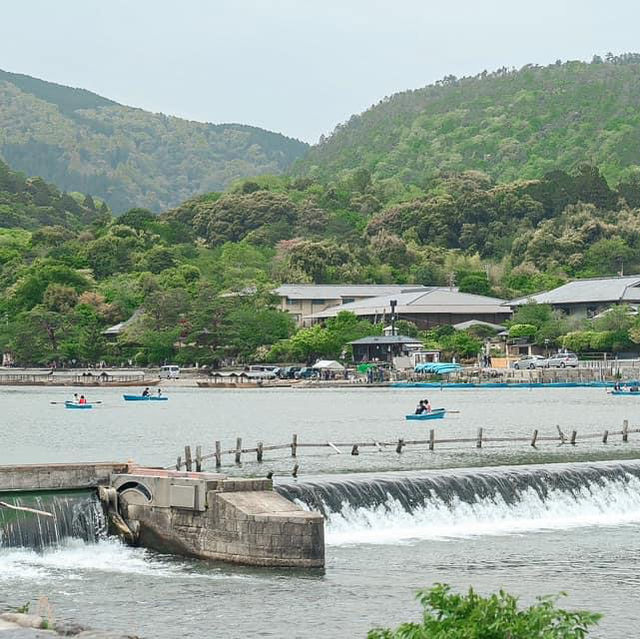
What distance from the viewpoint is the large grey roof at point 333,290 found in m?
142

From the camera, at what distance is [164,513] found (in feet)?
94.2

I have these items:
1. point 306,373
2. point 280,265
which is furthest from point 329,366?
point 280,265

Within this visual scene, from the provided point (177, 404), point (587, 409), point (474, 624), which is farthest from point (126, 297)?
point (474, 624)

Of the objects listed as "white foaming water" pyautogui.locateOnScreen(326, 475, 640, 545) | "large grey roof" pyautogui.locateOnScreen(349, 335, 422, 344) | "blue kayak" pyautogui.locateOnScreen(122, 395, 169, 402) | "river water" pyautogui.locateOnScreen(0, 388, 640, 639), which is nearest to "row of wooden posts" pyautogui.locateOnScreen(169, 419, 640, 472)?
"river water" pyautogui.locateOnScreen(0, 388, 640, 639)

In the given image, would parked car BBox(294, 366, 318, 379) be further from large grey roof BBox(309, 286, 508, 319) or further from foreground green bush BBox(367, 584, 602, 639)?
foreground green bush BBox(367, 584, 602, 639)

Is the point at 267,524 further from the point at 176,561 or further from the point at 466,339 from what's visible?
the point at 466,339

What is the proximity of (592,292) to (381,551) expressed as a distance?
101 m

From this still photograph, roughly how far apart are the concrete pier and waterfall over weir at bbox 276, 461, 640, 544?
3434 millimetres

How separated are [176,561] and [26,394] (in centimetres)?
8447

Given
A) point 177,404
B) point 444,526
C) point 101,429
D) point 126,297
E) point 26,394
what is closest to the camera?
point 444,526

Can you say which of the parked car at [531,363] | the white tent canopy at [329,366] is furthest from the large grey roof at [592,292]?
the white tent canopy at [329,366]

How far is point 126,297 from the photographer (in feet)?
468

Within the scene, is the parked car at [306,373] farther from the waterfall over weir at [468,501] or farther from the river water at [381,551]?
the waterfall over weir at [468,501]

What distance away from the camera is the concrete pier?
26.6m
